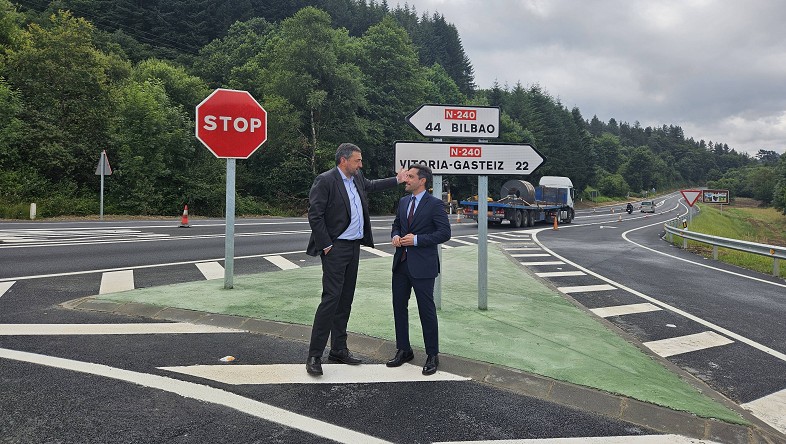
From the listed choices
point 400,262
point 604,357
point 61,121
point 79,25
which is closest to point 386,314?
point 400,262

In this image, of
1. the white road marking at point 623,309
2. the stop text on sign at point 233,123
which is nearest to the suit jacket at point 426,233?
the stop text on sign at point 233,123

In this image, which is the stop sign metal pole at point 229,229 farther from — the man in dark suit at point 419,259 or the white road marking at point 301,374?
the man in dark suit at point 419,259

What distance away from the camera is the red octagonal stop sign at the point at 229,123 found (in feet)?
24.1

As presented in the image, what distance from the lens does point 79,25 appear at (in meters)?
26.2

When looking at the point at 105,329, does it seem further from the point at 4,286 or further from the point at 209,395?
the point at 4,286

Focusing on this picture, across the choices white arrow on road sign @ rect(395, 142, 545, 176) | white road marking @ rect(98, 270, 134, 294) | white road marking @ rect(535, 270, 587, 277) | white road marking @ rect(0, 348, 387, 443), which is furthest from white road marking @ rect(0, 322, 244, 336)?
white road marking @ rect(535, 270, 587, 277)

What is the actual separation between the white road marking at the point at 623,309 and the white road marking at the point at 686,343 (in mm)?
1227

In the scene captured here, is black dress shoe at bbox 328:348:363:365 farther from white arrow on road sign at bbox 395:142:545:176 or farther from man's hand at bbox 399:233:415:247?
white arrow on road sign at bbox 395:142:545:176

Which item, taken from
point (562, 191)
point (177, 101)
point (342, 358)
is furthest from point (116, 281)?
point (177, 101)

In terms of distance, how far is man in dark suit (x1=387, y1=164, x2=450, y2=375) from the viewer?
4.32 m

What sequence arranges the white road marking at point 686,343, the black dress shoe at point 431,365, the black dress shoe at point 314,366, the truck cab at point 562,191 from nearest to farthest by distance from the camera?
the black dress shoe at point 314,366, the black dress shoe at point 431,365, the white road marking at point 686,343, the truck cab at point 562,191

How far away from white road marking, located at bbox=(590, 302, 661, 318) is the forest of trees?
24.2 meters

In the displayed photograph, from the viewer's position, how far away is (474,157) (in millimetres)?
6531

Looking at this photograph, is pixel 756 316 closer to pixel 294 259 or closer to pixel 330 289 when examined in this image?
pixel 330 289
